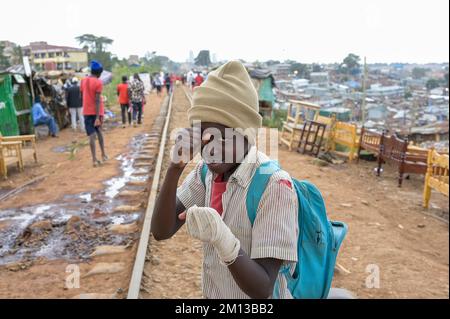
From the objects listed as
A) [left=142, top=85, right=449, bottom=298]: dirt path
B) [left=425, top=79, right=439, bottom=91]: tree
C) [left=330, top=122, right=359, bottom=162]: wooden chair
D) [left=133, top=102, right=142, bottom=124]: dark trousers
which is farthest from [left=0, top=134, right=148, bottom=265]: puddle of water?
[left=425, top=79, right=439, bottom=91]: tree

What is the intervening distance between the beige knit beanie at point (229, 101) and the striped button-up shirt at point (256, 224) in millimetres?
140

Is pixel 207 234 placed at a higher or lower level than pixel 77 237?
higher

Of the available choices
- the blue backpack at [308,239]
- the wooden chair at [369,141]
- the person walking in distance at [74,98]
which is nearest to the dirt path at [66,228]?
the person walking in distance at [74,98]

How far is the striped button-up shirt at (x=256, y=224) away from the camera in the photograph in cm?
137

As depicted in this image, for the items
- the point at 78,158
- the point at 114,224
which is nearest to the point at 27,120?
the point at 78,158

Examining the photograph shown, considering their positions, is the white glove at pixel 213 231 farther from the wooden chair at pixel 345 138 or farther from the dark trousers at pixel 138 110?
the dark trousers at pixel 138 110

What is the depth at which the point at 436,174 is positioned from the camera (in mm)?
8320

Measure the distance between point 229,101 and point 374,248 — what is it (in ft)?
15.5

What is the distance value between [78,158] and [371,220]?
6.85 metres

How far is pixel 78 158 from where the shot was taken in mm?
10188

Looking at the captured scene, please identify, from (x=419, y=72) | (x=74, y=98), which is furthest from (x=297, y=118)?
(x=419, y=72)

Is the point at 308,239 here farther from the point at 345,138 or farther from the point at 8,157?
the point at 345,138

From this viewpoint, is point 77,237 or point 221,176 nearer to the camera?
point 221,176
